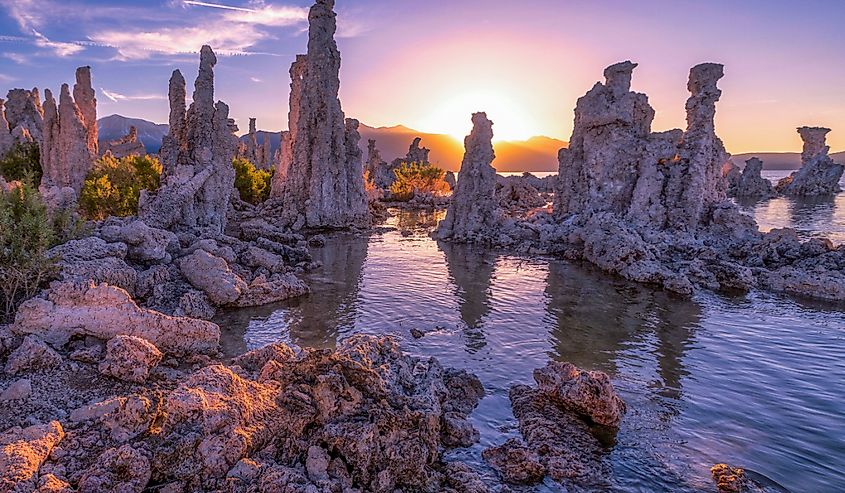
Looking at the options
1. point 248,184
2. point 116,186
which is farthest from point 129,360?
point 248,184

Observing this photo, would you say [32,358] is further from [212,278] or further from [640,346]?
[640,346]

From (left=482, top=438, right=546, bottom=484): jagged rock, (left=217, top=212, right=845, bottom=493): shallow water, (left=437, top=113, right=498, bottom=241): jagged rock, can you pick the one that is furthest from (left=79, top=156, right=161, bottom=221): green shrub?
(left=482, top=438, right=546, bottom=484): jagged rock

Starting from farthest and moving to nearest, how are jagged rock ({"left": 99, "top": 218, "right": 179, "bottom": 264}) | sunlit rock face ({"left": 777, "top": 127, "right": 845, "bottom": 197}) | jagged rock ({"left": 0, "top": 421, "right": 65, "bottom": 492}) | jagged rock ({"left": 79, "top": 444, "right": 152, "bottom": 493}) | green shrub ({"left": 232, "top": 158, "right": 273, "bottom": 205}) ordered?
1. sunlit rock face ({"left": 777, "top": 127, "right": 845, "bottom": 197})
2. green shrub ({"left": 232, "top": 158, "right": 273, "bottom": 205})
3. jagged rock ({"left": 99, "top": 218, "right": 179, "bottom": 264})
4. jagged rock ({"left": 79, "top": 444, "right": 152, "bottom": 493})
5. jagged rock ({"left": 0, "top": 421, "right": 65, "bottom": 492})

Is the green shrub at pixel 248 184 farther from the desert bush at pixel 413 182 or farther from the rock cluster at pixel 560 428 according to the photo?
the rock cluster at pixel 560 428

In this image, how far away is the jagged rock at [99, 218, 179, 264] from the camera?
13.7 m

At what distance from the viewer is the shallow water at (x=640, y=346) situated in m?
7.67

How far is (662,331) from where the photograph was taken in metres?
13.7

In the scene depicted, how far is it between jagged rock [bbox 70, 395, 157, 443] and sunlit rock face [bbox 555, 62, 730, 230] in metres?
27.0

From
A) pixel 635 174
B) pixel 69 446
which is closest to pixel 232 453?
pixel 69 446

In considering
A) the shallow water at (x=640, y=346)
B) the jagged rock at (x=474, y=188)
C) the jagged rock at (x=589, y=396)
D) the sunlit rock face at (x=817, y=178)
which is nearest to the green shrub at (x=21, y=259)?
the shallow water at (x=640, y=346)

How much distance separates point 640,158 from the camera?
2911 cm

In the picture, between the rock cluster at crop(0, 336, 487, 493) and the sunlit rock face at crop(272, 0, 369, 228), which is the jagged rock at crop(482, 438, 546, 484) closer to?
the rock cluster at crop(0, 336, 487, 493)

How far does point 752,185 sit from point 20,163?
273ft

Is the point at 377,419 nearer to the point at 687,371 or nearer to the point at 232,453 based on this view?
the point at 232,453
